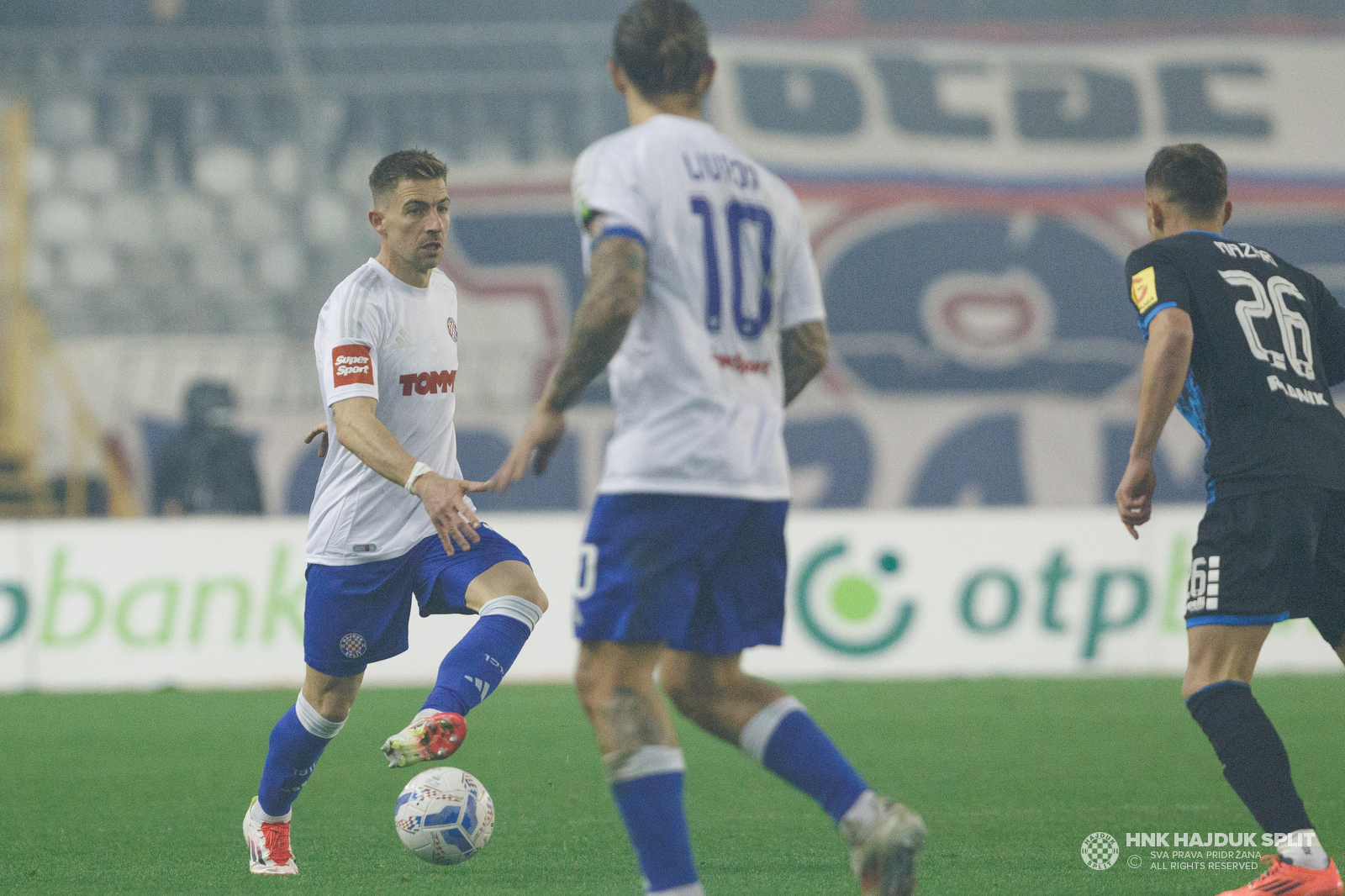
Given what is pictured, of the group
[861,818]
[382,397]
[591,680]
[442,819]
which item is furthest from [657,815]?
[382,397]

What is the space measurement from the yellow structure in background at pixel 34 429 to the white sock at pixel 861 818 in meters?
14.0

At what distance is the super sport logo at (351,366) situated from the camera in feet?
14.9

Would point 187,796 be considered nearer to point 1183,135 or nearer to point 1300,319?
point 1300,319

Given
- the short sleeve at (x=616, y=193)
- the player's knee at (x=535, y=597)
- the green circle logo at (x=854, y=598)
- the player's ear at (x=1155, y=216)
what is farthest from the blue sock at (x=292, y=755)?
the green circle logo at (x=854, y=598)

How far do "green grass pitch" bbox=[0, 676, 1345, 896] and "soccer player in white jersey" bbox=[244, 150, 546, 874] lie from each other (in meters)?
0.44

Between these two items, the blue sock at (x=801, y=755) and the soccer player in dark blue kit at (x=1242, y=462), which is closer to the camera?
the blue sock at (x=801, y=755)

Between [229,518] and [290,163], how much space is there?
8668mm

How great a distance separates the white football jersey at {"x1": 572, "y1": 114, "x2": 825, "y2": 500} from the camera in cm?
320

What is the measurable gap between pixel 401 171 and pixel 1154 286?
2.19m

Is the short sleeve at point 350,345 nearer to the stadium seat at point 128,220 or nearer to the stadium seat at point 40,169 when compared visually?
the stadium seat at point 128,220

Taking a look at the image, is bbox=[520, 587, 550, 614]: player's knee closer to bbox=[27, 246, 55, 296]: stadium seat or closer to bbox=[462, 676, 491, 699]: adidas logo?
bbox=[462, 676, 491, 699]: adidas logo

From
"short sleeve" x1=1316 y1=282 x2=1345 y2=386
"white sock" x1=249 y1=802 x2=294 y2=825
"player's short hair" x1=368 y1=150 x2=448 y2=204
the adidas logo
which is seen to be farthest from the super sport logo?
"short sleeve" x1=1316 y1=282 x2=1345 y2=386

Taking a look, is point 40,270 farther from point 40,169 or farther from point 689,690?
point 689,690

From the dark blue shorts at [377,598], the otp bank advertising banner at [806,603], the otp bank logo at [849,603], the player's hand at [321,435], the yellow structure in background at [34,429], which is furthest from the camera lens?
the yellow structure in background at [34,429]
